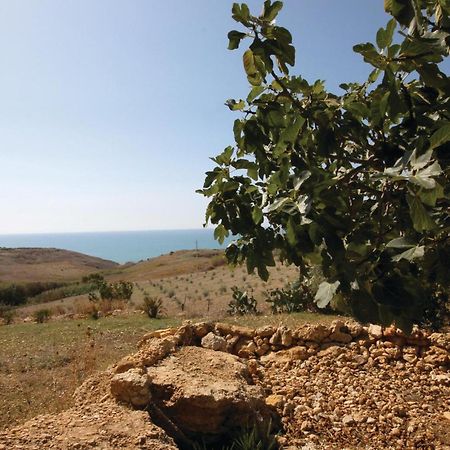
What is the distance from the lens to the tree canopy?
5.53 feet

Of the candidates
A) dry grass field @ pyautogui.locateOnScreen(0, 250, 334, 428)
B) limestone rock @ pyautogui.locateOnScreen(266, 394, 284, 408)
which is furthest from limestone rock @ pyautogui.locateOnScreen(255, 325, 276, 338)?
limestone rock @ pyautogui.locateOnScreen(266, 394, 284, 408)

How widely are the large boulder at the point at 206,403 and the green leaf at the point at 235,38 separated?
3859mm

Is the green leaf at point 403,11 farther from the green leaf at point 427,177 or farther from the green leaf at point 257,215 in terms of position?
the green leaf at point 257,215

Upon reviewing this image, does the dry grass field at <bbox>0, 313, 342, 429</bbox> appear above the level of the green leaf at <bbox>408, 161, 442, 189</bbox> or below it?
below

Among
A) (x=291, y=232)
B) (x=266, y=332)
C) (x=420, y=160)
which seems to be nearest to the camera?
(x=420, y=160)

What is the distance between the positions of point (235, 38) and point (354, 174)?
91 centimetres

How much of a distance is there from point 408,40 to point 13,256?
8584 cm

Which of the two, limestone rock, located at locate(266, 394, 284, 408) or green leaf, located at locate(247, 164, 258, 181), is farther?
limestone rock, located at locate(266, 394, 284, 408)

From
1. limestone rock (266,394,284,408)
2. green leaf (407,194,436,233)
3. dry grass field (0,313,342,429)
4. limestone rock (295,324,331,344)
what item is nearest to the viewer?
green leaf (407,194,436,233)

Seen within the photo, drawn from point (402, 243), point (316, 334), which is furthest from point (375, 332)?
point (402, 243)

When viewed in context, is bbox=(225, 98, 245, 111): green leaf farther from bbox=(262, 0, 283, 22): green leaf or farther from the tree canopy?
bbox=(262, 0, 283, 22): green leaf

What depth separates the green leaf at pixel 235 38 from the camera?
193cm

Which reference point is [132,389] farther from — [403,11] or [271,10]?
[403,11]

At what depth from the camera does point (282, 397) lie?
5531mm
